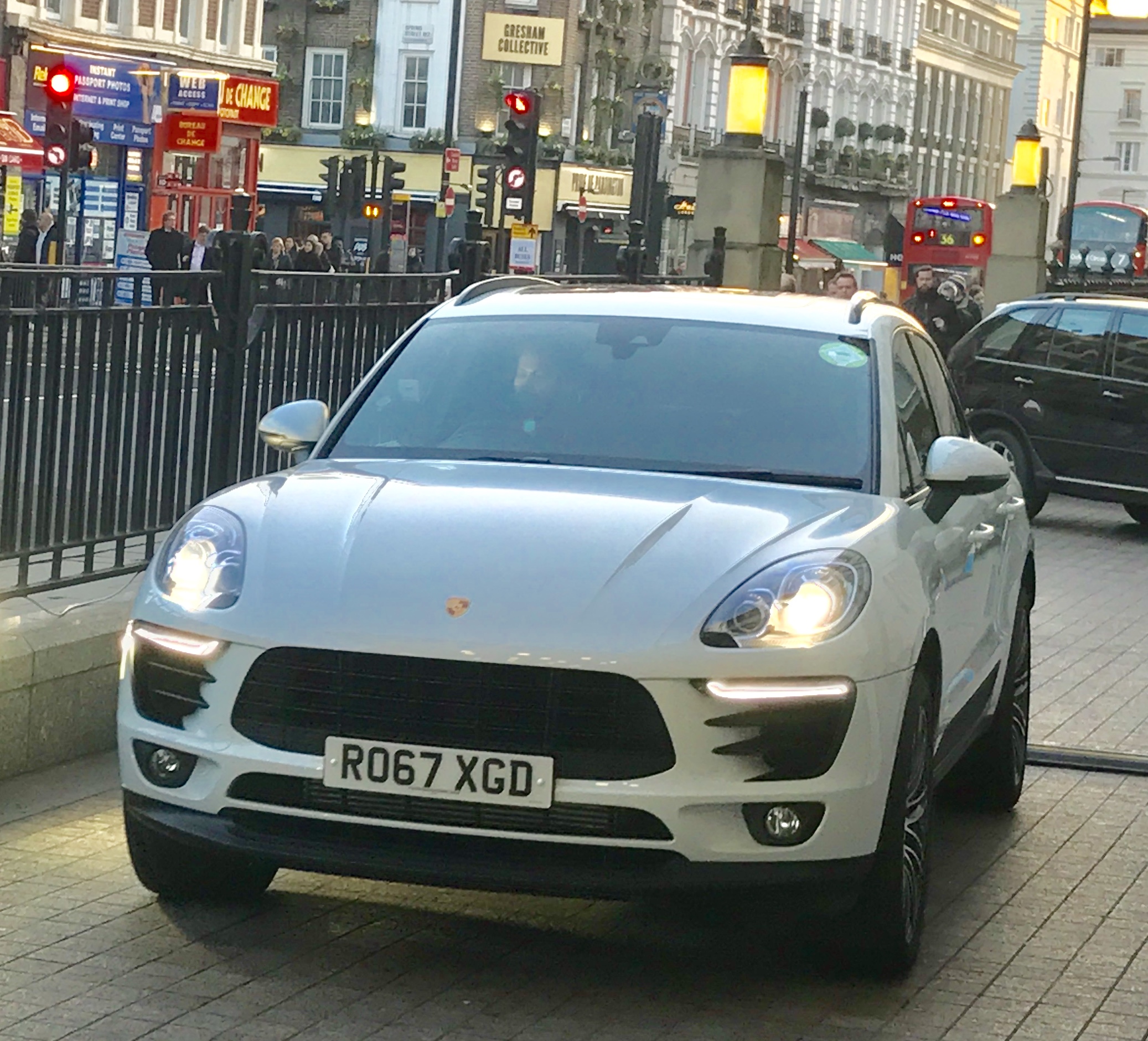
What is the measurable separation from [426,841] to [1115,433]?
1458 cm

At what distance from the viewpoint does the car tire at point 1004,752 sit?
25.7 feet

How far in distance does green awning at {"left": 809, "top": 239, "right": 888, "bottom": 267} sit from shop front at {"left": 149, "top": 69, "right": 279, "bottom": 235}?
34932mm

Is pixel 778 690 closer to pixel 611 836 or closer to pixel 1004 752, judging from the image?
pixel 611 836

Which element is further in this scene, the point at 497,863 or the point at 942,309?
the point at 942,309

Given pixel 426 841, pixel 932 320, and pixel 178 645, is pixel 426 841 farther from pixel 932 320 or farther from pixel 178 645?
pixel 932 320

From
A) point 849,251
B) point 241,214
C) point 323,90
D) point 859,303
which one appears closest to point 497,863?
point 859,303

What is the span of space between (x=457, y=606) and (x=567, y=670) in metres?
0.29

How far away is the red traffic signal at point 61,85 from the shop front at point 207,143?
16243 millimetres

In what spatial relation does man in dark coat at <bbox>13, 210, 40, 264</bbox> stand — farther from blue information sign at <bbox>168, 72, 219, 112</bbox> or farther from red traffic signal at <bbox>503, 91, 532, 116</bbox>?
blue information sign at <bbox>168, 72, 219, 112</bbox>

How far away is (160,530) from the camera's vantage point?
895 centimetres

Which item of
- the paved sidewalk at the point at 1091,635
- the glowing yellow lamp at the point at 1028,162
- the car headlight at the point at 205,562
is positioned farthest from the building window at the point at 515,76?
the car headlight at the point at 205,562

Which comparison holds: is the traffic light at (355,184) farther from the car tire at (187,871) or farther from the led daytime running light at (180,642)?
the led daytime running light at (180,642)

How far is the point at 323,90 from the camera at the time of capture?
245 ft

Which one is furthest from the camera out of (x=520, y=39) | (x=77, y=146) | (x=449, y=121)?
(x=520, y=39)
